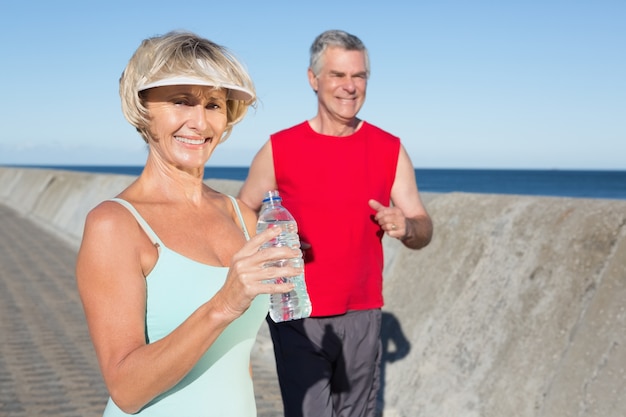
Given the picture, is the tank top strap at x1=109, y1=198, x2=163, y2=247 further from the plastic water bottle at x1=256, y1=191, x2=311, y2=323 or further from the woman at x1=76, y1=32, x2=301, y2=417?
the plastic water bottle at x1=256, y1=191, x2=311, y2=323

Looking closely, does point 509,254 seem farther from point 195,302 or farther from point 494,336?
point 195,302

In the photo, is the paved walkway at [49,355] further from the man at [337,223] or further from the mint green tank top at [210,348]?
the mint green tank top at [210,348]

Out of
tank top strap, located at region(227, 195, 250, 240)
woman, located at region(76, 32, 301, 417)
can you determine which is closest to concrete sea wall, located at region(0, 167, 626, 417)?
tank top strap, located at region(227, 195, 250, 240)

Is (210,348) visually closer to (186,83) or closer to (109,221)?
(109,221)

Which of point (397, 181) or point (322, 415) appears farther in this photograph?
point (397, 181)

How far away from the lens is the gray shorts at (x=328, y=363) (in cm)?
408

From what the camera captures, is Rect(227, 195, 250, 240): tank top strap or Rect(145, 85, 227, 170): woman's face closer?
Rect(145, 85, 227, 170): woman's face

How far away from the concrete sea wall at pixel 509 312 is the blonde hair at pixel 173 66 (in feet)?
9.91

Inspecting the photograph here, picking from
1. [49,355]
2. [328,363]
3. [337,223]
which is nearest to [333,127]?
[337,223]

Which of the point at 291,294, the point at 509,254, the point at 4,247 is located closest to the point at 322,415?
the point at 291,294

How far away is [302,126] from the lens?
14.6 feet

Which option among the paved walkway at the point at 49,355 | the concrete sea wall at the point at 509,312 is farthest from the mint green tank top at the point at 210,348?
the paved walkway at the point at 49,355

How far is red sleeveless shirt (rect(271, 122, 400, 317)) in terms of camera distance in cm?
412

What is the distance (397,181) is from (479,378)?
162 cm
